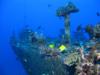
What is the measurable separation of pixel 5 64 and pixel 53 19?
41.1ft

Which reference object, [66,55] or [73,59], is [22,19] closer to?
[66,55]

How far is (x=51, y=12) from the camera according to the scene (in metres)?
40.9

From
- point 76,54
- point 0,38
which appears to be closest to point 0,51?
point 0,38

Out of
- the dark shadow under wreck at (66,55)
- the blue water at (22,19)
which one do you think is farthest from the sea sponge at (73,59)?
the blue water at (22,19)

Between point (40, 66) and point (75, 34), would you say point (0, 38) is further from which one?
point (40, 66)

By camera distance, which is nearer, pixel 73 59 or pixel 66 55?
pixel 73 59

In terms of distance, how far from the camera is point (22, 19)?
32.6 m

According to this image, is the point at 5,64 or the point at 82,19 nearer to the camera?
the point at 5,64

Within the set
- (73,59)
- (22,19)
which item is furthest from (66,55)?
(22,19)

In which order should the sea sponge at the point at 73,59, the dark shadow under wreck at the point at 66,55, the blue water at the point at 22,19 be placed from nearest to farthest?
1. the dark shadow under wreck at the point at 66,55
2. the sea sponge at the point at 73,59
3. the blue water at the point at 22,19

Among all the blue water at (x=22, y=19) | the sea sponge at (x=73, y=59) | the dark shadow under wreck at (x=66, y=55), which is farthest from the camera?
the blue water at (x=22, y=19)

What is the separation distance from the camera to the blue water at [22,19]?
2795cm

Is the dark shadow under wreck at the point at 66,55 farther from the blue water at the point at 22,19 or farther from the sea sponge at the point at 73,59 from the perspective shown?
the blue water at the point at 22,19

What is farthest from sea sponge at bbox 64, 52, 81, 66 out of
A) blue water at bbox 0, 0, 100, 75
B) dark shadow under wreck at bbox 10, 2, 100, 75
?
blue water at bbox 0, 0, 100, 75
